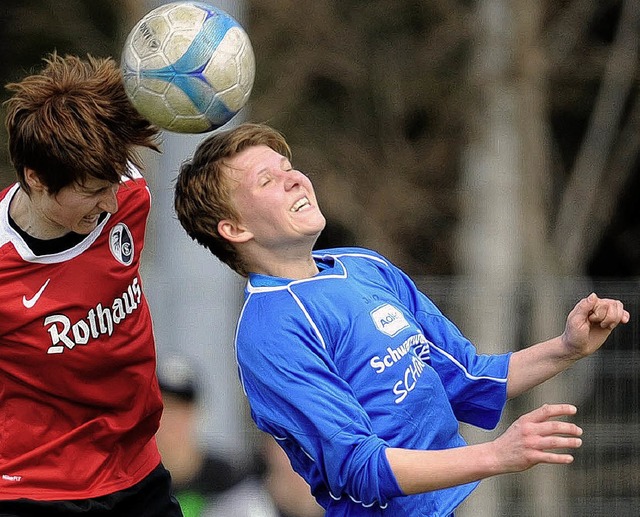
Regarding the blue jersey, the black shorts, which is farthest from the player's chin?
the black shorts

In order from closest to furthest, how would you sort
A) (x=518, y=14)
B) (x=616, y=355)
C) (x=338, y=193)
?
(x=616, y=355), (x=518, y=14), (x=338, y=193)

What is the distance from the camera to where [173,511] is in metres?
4.56

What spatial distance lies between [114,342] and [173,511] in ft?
2.31

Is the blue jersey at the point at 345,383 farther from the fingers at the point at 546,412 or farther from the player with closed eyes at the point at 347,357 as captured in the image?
the fingers at the point at 546,412

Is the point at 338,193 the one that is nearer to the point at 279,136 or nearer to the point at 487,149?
the point at 487,149

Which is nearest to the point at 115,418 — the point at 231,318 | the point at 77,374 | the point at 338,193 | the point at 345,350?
the point at 77,374

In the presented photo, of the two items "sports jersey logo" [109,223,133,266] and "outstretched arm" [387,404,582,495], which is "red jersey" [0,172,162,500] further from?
"outstretched arm" [387,404,582,495]

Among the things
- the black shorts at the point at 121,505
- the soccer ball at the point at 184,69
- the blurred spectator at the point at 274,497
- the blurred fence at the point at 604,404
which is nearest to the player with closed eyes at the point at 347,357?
the soccer ball at the point at 184,69

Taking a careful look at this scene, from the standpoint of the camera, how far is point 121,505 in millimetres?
4395

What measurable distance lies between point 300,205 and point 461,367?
0.77 metres

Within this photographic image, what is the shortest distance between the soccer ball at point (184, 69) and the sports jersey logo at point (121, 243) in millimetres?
434

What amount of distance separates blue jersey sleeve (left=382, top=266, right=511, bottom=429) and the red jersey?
906 mm

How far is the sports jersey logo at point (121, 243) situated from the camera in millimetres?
4281

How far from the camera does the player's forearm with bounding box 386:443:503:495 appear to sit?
347 cm
